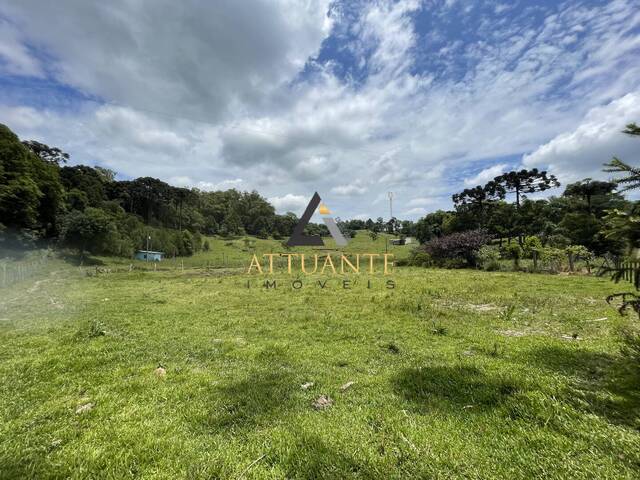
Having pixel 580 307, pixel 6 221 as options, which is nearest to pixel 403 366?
pixel 580 307

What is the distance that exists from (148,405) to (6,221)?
31.6 m

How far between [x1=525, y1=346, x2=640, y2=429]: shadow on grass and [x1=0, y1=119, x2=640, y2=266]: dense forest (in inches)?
50.2

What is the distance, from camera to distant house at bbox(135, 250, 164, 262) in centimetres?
3947

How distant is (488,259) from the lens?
2362 centimetres

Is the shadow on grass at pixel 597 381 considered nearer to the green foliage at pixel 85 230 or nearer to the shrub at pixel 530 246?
the shrub at pixel 530 246

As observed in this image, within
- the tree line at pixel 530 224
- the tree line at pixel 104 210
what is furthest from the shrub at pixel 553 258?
the tree line at pixel 104 210

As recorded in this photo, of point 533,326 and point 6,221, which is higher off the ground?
point 6,221

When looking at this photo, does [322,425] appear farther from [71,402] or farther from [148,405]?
[71,402]

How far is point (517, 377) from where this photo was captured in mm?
3893

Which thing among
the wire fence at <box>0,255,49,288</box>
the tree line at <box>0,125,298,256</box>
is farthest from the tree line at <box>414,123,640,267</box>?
the tree line at <box>0,125,298,256</box>

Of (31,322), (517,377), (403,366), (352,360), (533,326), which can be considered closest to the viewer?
(517,377)

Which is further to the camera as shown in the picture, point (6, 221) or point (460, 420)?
point (6, 221)

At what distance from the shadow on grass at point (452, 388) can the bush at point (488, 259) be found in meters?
21.6

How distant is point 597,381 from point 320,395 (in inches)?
139
